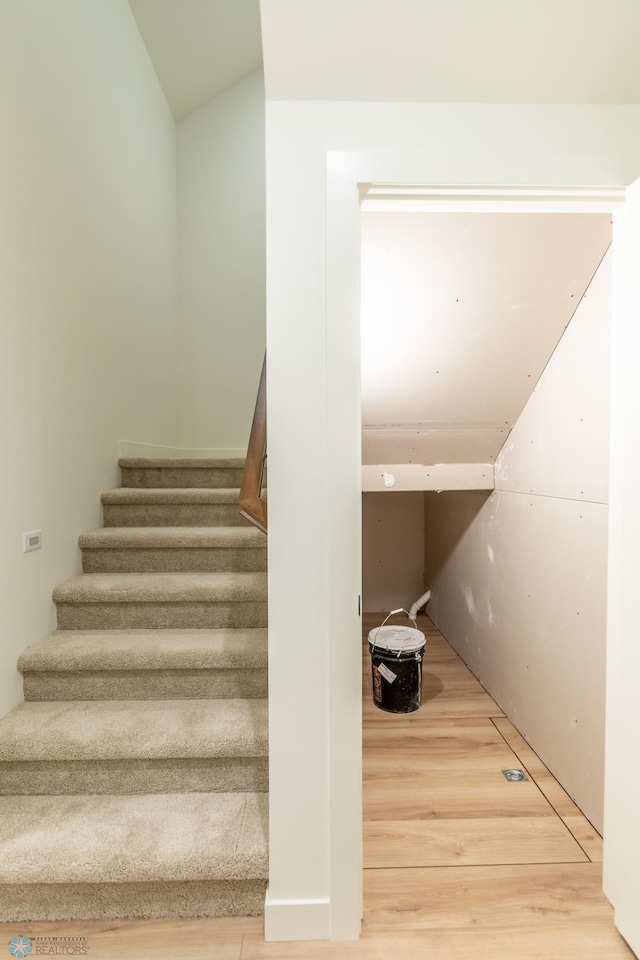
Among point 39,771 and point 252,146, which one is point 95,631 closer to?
point 39,771

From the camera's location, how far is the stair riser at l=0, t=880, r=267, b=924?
1.35 meters

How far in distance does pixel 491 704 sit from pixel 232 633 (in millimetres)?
1370

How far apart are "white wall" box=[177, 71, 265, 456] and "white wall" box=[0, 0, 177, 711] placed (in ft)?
1.98

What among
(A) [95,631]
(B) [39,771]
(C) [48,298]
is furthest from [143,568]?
(C) [48,298]

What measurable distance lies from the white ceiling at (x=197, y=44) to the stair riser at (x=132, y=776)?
13.1 ft

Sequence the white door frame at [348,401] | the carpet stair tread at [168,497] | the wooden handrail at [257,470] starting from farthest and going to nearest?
the carpet stair tread at [168,497]
the wooden handrail at [257,470]
the white door frame at [348,401]

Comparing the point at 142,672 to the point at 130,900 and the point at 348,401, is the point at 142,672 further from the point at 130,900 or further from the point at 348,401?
the point at 348,401

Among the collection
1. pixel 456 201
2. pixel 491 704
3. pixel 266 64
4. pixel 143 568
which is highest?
pixel 266 64

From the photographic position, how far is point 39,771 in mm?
1600

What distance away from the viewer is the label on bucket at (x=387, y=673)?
2.40 m

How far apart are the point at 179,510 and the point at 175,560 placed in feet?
1.10

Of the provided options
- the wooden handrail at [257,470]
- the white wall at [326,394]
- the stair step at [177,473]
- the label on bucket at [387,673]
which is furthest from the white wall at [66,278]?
the label on bucket at [387,673]

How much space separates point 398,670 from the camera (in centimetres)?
239

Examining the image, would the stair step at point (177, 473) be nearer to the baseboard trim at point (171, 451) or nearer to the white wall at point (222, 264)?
the baseboard trim at point (171, 451)
